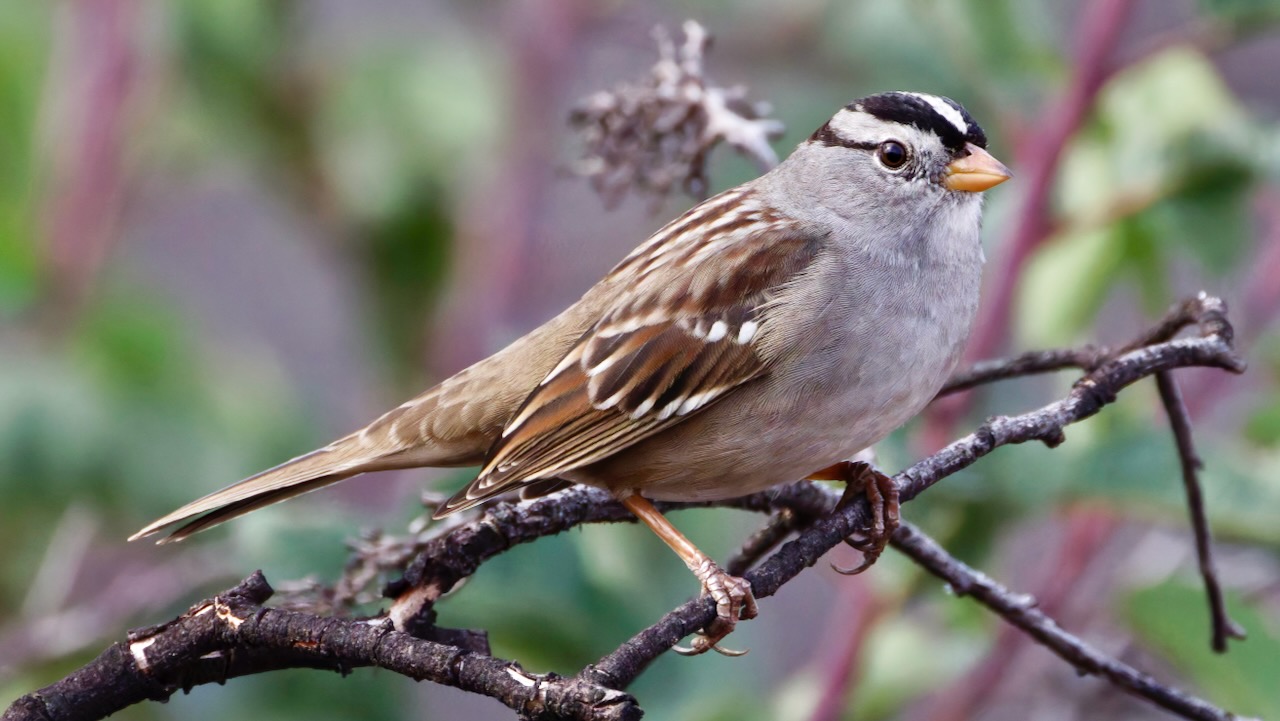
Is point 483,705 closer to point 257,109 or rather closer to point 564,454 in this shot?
point 257,109

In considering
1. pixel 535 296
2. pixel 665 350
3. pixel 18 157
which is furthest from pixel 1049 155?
pixel 18 157

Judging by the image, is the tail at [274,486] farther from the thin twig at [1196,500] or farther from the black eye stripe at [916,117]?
the thin twig at [1196,500]

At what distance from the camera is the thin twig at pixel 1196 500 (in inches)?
74.2

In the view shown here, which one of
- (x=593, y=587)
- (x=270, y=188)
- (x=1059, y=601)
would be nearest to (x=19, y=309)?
(x=270, y=188)

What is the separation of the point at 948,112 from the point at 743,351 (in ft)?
1.53

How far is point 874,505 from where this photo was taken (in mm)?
1857

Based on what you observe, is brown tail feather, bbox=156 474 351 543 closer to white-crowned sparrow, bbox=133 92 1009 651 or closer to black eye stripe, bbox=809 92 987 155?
white-crowned sparrow, bbox=133 92 1009 651

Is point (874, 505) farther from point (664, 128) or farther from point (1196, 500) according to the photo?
point (664, 128)

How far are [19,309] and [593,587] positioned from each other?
134cm

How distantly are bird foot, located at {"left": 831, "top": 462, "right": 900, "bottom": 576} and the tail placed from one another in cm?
71

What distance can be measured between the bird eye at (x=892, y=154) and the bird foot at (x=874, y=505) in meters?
0.49

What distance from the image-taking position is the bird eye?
2293 mm

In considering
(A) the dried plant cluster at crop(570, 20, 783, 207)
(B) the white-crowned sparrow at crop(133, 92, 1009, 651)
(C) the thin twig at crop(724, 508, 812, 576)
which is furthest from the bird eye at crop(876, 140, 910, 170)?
(C) the thin twig at crop(724, 508, 812, 576)

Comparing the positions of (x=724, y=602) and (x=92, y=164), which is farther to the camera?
(x=92, y=164)
